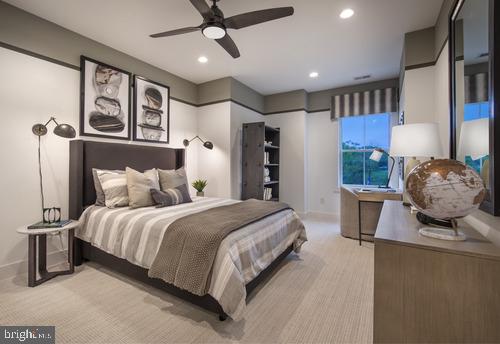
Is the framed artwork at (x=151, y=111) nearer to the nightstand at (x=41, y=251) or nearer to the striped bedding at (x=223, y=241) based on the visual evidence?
the striped bedding at (x=223, y=241)

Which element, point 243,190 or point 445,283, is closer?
point 445,283

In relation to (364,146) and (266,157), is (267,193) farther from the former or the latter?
(364,146)

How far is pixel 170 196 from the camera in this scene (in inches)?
116

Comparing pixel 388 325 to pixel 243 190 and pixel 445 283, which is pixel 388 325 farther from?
pixel 243 190

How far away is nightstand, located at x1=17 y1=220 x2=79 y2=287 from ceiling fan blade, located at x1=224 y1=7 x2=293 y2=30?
263cm

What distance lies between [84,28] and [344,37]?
3.33 metres

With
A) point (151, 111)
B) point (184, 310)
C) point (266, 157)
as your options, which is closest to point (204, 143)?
point (151, 111)

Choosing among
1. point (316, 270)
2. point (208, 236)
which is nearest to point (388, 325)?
point (208, 236)

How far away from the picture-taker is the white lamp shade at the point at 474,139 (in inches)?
46.1

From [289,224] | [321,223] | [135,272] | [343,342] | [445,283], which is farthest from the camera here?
[321,223]

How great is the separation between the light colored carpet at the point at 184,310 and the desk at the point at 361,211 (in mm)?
1158

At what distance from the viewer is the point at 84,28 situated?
284 cm

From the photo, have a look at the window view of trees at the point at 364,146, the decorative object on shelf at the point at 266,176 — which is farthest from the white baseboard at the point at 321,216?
the decorative object on shelf at the point at 266,176

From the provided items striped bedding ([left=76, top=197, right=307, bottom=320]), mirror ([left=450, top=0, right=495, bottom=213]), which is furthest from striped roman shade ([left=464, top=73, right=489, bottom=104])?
striped bedding ([left=76, top=197, right=307, bottom=320])
